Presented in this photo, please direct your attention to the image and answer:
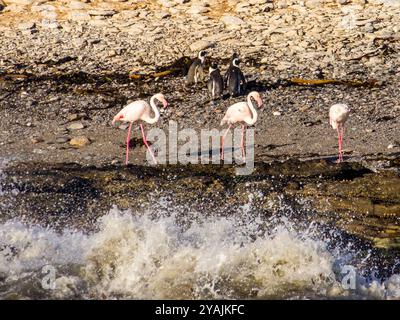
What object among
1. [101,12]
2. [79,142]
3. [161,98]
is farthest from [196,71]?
[101,12]

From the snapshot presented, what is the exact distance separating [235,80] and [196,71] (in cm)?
92

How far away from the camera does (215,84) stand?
17984 millimetres

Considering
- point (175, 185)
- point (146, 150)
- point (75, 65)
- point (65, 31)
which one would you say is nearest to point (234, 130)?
point (146, 150)

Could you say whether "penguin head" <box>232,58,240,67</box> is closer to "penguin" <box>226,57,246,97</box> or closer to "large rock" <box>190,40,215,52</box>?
"penguin" <box>226,57,246,97</box>

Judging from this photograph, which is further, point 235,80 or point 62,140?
point 235,80

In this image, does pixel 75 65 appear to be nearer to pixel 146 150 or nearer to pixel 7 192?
pixel 146 150

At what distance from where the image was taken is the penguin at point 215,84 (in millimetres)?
17969

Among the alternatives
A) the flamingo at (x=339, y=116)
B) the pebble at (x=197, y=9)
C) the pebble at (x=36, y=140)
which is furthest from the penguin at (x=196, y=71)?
the pebble at (x=36, y=140)

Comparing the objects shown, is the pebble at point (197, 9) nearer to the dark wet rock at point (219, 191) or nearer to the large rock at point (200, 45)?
the large rock at point (200, 45)

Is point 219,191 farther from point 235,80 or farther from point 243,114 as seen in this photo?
point 235,80

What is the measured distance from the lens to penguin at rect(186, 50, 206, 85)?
1848cm

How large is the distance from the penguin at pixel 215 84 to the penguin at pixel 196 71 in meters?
0.37

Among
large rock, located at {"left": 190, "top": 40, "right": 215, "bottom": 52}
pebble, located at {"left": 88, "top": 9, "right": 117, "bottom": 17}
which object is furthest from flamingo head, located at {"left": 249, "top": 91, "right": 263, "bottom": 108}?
pebble, located at {"left": 88, "top": 9, "right": 117, "bottom": 17}

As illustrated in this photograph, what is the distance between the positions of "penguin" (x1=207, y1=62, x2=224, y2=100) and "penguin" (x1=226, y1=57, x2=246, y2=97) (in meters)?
0.16
